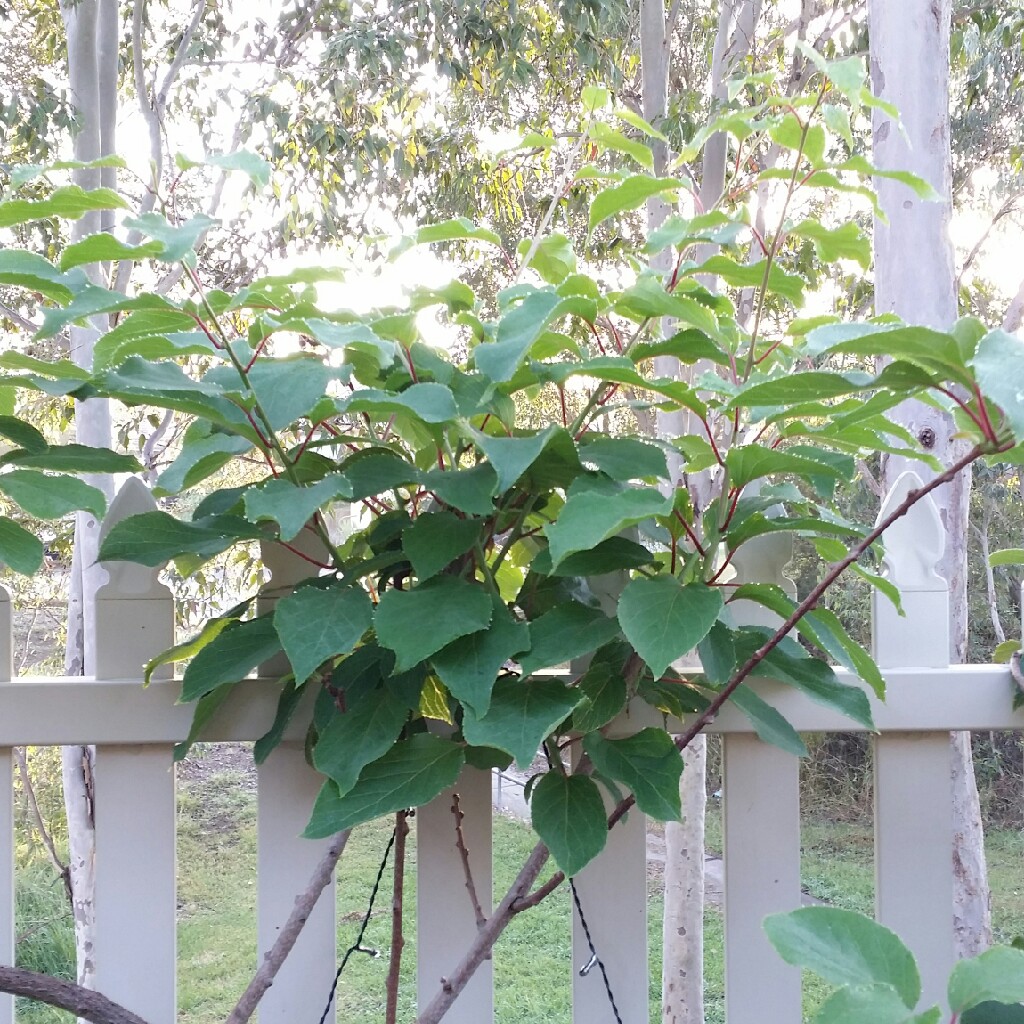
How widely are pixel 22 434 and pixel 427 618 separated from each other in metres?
0.37

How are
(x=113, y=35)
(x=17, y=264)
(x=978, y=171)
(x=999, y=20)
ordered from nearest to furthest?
1. (x=17, y=264)
2. (x=113, y=35)
3. (x=999, y=20)
4. (x=978, y=171)

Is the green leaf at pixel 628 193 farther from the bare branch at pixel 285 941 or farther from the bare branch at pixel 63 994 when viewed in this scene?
the bare branch at pixel 63 994

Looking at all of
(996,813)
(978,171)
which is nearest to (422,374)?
(978,171)

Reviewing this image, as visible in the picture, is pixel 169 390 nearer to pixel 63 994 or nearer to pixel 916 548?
pixel 63 994

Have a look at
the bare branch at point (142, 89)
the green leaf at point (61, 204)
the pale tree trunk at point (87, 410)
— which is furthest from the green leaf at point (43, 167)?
the bare branch at point (142, 89)

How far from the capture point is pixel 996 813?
7699 millimetres

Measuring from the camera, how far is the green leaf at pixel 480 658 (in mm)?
657

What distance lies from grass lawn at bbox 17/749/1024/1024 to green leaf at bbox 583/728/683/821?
10.0ft

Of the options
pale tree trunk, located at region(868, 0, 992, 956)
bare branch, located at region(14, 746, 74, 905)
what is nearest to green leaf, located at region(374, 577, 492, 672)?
pale tree trunk, located at region(868, 0, 992, 956)

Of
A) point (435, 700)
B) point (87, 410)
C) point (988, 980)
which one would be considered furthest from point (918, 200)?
point (87, 410)

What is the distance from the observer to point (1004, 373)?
1.45 ft

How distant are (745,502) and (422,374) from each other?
269mm

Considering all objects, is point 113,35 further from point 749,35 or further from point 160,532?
point 160,532

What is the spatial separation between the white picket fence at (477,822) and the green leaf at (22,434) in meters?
0.27
